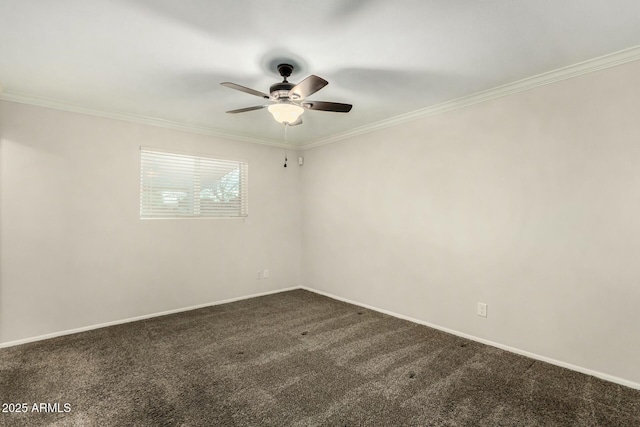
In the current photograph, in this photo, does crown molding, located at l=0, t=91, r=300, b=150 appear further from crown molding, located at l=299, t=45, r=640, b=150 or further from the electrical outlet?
the electrical outlet

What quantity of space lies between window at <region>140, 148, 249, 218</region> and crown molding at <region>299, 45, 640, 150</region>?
191 cm

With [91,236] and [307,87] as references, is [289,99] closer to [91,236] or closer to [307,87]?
[307,87]

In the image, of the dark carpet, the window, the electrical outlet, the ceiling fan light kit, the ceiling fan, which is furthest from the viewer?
the window

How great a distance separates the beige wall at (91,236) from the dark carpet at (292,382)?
41cm

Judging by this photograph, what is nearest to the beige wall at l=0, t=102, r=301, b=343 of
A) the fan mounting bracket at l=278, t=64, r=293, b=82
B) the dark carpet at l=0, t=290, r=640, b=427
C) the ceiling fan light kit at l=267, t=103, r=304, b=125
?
the dark carpet at l=0, t=290, r=640, b=427

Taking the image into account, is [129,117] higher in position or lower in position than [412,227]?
higher

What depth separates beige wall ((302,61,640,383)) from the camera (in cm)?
232

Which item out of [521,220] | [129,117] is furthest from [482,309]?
[129,117]

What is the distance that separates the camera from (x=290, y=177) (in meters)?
5.16

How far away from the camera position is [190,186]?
164 inches

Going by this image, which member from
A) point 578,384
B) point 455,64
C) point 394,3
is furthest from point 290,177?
point 578,384

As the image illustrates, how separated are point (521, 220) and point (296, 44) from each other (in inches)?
93.4

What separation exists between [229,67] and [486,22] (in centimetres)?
181

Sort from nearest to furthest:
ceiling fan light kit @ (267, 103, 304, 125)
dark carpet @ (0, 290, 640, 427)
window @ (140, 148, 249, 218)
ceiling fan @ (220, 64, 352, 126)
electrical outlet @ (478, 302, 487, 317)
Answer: dark carpet @ (0, 290, 640, 427) < ceiling fan @ (220, 64, 352, 126) < ceiling fan light kit @ (267, 103, 304, 125) < electrical outlet @ (478, 302, 487, 317) < window @ (140, 148, 249, 218)
